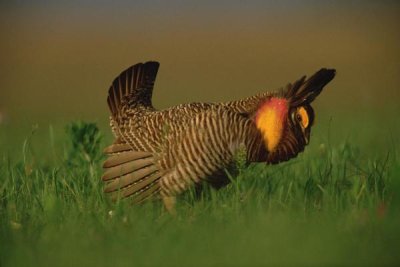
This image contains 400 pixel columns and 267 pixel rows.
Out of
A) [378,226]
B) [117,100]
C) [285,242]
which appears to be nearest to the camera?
[285,242]

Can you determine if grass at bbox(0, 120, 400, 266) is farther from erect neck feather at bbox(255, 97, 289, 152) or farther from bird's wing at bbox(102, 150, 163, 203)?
erect neck feather at bbox(255, 97, 289, 152)

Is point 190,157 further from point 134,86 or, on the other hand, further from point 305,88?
point 134,86

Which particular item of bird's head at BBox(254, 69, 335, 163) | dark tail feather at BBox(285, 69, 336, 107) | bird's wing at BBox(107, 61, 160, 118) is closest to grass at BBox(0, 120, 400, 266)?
bird's head at BBox(254, 69, 335, 163)

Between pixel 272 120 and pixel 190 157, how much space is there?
570 millimetres

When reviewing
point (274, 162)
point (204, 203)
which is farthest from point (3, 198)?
point (274, 162)

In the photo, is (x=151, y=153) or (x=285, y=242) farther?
(x=151, y=153)

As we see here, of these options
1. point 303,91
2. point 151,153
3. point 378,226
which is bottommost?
point 378,226

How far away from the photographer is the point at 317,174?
4797 millimetres

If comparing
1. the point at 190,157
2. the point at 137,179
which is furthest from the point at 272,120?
the point at 137,179

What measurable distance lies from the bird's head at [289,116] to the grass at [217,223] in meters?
0.20

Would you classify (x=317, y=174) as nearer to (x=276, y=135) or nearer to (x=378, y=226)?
(x=276, y=135)

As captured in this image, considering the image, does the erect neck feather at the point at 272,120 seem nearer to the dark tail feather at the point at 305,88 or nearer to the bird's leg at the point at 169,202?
the dark tail feather at the point at 305,88

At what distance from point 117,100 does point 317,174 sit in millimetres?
1667

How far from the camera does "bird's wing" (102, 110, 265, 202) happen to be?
4.43 meters
